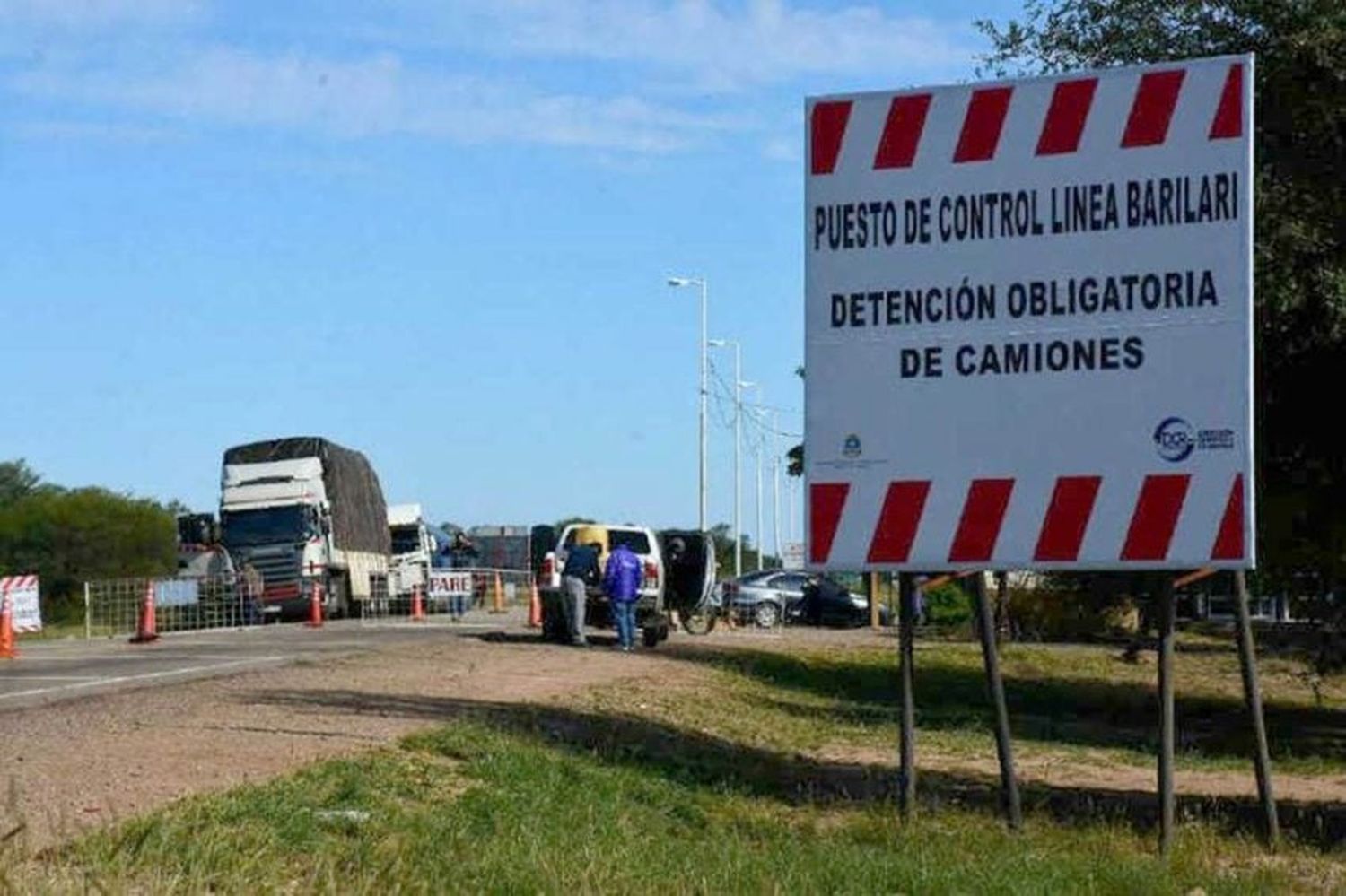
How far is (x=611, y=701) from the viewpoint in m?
20.6

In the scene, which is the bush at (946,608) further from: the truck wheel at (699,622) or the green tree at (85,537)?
the green tree at (85,537)

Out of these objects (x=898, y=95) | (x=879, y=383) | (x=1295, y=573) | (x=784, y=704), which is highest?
(x=898, y=95)

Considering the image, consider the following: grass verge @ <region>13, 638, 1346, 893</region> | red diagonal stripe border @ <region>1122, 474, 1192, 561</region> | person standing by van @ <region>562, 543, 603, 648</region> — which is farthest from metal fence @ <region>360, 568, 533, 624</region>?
red diagonal stripe border @ <region>1122, 474, 1192, 561</region>

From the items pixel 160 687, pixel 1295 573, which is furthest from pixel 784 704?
pixel 160 687

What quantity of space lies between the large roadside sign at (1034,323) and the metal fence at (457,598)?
103 ft

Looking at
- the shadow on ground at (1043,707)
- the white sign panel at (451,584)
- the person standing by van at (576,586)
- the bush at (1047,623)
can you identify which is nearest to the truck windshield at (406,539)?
the white sign panel at (451,584)

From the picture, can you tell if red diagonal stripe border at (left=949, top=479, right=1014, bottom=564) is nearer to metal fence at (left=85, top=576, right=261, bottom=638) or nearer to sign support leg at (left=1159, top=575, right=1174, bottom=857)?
sign support leg at (left=1159, top=575, right=1174, bottom=857)

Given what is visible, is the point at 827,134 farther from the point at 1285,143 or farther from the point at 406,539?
the point at 406,539

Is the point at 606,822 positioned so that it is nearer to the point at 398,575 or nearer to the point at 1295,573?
the point at 1295,573

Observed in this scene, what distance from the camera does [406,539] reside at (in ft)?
209

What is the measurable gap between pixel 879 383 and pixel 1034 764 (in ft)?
24.5

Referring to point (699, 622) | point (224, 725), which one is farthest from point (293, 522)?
point (224, 725)

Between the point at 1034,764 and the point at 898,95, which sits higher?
the point at 898,95

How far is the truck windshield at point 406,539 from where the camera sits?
62.7m
